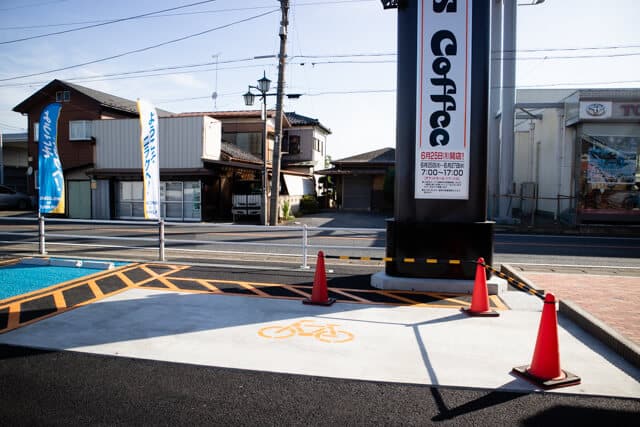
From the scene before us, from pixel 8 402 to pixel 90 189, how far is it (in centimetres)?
2582

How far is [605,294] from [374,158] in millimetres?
27628

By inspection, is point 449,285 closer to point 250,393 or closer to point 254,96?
point 250,393

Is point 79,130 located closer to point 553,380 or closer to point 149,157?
point 149,157

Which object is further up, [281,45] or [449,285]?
[281,45]

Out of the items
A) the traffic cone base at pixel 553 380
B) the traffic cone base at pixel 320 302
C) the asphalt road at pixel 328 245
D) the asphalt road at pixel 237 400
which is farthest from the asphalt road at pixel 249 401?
the asphalt road at pixel 328 245

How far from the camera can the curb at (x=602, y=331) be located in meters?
4.61

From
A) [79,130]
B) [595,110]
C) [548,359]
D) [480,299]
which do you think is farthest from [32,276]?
[79,130]

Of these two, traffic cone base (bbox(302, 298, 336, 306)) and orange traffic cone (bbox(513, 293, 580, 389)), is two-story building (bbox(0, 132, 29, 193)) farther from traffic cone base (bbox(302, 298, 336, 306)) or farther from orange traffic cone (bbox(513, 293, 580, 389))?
orange traffic cone (bbox(513, 293, 580, 389))

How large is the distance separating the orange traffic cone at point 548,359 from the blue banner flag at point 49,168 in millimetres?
10820

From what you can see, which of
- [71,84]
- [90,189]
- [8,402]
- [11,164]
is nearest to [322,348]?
[8,402]

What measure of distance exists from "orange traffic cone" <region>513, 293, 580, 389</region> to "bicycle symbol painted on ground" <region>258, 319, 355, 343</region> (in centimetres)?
200

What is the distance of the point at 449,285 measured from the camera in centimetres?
756

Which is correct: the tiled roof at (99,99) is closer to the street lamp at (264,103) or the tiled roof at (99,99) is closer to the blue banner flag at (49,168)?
the street lamp at (264,103)

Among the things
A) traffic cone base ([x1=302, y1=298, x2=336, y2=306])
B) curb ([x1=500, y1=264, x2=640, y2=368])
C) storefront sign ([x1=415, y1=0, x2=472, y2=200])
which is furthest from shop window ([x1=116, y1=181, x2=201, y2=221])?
curb ([x1=500, y1=264, x2=640, y2=368])
